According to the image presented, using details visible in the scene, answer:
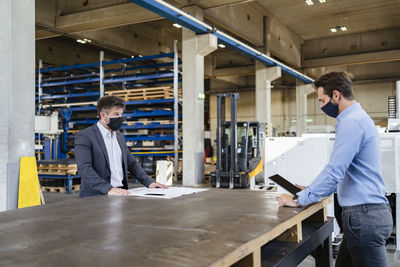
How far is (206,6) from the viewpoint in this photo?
11.9 metres

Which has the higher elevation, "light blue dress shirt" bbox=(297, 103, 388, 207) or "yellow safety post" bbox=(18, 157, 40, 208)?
"light blue dress shirt" bbox=(297, 103, 388, 207)

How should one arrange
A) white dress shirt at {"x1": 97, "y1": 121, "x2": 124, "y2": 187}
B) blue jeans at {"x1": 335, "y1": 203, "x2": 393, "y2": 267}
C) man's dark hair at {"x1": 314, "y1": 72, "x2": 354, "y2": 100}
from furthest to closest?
white dress shirt at {"x1": 97, "y1": 121, "x2": 124, "y2": 187} → man's dark hair at {"x1": 314, "y1": 72, "x2": 354, "y2": 100} → blue jeans at {"x1": 335, "y1": 203, "x2": 393, "y2": 267}

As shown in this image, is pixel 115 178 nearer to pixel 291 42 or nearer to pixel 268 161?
pixel 268 161

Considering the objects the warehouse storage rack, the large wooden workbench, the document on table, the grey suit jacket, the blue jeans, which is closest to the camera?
the large wooden workbench

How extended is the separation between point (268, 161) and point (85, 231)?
445 centimetres

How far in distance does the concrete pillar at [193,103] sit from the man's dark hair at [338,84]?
9213 mm

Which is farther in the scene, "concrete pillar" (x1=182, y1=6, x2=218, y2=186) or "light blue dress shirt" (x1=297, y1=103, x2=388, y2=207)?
"concrete pillar" (x1=182, y1=6, x2=218, y2=186)

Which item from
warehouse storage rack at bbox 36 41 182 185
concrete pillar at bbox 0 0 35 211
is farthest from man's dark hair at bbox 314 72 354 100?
warehouse storage rack at bbox 36 41 182 185

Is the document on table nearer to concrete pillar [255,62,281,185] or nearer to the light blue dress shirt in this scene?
the light blue dress shirt

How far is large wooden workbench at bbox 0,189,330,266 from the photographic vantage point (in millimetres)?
1410

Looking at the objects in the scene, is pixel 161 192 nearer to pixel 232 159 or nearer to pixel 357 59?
pixel 232 159

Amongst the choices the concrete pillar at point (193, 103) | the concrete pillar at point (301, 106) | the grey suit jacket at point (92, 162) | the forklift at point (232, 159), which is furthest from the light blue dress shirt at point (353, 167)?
the concrete pillar at point (301, 106)

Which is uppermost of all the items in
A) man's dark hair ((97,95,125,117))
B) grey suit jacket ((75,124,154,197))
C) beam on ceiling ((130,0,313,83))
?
beam on ceiling ((130,0,313,83))

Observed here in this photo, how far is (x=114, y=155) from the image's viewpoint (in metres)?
3.65
